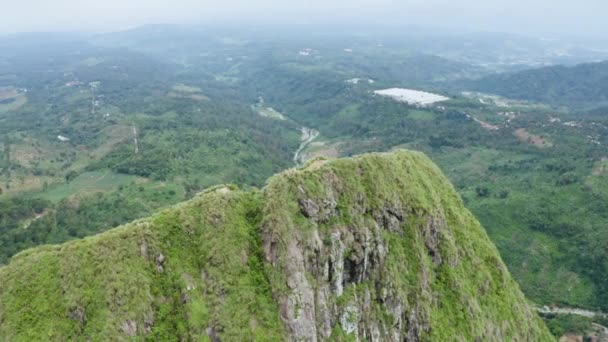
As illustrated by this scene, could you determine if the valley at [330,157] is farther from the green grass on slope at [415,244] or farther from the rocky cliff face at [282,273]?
the rocky cliff face at [282,273]

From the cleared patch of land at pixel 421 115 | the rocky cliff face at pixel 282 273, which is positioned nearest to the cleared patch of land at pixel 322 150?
the cleared patch of land at pixel 421 115

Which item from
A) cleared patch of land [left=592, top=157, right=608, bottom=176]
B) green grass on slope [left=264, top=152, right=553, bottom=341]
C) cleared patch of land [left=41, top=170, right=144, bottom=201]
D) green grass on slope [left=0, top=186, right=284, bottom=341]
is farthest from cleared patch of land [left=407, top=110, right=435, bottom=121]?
green grass on slope [left=0, top=186, right=284, bottom=341]

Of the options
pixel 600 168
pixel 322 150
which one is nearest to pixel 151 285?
pixel 600 168

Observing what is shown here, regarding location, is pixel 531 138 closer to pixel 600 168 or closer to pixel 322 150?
pixel 600 168

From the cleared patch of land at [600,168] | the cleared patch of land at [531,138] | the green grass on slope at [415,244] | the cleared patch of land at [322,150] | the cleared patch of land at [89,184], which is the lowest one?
the cleared patch of land at [322,150]

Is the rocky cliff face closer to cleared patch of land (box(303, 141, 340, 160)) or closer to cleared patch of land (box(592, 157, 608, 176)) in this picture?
cleared patch of land (box(592, 157, 608, 176))

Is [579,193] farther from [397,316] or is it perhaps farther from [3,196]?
[3,196]
